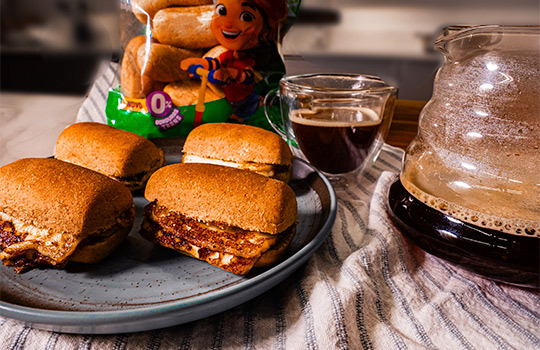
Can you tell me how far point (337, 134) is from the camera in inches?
36.7

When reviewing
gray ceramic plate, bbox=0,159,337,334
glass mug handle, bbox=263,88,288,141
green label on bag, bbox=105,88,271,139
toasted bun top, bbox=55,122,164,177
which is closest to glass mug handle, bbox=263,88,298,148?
glass mug handle, bbox=263,88,288,141

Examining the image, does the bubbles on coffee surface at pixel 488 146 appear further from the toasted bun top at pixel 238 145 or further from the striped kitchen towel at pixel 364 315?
the toasted bun top at pixel 238 145

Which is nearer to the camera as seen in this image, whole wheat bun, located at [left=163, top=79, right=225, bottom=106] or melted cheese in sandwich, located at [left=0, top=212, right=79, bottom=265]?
melted cheese in sandwich, located at [left=0, top=212, right=79, bottom=265]

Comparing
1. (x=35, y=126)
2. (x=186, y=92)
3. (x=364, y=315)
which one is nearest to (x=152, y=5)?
(x=186, y=92)

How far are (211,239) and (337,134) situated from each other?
A: 1.48ft

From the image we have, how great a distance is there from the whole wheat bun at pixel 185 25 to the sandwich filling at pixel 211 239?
0.60 m

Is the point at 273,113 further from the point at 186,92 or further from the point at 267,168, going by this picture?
the point at 267,168

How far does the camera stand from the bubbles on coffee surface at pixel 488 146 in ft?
1.77

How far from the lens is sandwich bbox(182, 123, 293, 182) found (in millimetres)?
870

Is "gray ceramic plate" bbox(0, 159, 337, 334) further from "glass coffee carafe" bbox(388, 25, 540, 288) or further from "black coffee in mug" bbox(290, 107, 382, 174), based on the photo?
"black coffee in mug" bbox(290, 107, 382, 174)

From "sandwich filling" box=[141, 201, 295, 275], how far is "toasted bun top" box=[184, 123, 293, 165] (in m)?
0.25

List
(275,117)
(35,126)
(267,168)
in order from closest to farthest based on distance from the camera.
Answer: (267,168) < (35,126) < (275,117)

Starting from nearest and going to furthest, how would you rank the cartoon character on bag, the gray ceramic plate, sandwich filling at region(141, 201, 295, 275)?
the gray ceramic plate < sandwich filling at region(141, 201, 295, 275) < the cartoon character on bag

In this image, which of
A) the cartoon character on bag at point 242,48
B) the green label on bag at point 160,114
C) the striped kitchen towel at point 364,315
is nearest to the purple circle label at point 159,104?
the green label on bag at point 160,114
